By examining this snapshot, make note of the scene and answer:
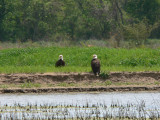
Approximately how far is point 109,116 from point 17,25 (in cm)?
3116

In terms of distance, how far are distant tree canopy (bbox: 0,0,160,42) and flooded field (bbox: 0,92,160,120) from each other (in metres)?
23.5

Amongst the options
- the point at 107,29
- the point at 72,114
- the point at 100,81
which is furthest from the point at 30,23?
the point at 72,114

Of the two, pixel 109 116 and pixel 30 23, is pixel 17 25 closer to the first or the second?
pixel 30 23

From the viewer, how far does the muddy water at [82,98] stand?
1298cm

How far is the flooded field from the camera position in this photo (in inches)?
380

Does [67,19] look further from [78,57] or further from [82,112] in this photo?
[82,112]

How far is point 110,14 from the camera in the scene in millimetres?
43844

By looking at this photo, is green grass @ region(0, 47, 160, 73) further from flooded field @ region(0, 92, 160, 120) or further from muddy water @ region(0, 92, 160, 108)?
flooded field @ region(0, 92, 160, 120)

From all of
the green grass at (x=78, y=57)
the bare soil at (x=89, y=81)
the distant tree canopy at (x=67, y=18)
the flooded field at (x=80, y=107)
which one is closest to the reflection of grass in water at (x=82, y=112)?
the flooded field at (x=80, y=107)

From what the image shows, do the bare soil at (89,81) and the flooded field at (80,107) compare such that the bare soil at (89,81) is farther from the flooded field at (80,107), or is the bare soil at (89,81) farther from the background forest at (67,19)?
the background forest at (67,19)

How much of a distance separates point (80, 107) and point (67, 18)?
31073mm

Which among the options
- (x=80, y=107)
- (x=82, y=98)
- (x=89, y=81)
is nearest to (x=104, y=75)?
(x=89, y=81)

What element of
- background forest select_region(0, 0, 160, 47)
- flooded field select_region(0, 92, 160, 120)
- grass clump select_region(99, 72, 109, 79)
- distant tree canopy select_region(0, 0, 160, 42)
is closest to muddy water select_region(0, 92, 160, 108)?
flooded field select_region(0, 92, 160, 120)

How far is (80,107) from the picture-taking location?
1111 centimetres
